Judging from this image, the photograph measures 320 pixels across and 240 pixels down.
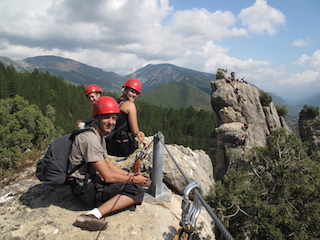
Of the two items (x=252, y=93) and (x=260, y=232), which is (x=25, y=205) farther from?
(x=252, y=93)

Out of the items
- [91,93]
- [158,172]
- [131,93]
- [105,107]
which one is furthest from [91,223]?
[91,93]

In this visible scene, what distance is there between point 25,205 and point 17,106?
38032 mm

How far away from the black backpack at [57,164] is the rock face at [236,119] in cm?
3143

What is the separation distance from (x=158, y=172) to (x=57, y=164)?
2.11 metres

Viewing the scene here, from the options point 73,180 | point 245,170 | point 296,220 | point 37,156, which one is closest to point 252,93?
point 245,170

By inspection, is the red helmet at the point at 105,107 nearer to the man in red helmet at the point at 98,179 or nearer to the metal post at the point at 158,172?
the man in red helmet at the point at 98,179

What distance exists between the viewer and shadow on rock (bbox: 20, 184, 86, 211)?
14.1ft

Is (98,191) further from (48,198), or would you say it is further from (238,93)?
(238,93)

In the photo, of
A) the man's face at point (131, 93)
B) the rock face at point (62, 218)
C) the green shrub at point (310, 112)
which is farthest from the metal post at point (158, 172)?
the green shrub at point (310, 112)

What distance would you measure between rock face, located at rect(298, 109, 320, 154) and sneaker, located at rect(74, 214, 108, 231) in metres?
38.4

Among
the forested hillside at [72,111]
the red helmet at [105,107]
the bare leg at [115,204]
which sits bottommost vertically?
the forested hillside at [72,111]

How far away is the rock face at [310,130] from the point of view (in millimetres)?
34094

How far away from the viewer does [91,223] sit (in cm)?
339

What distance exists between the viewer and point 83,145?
341cm
